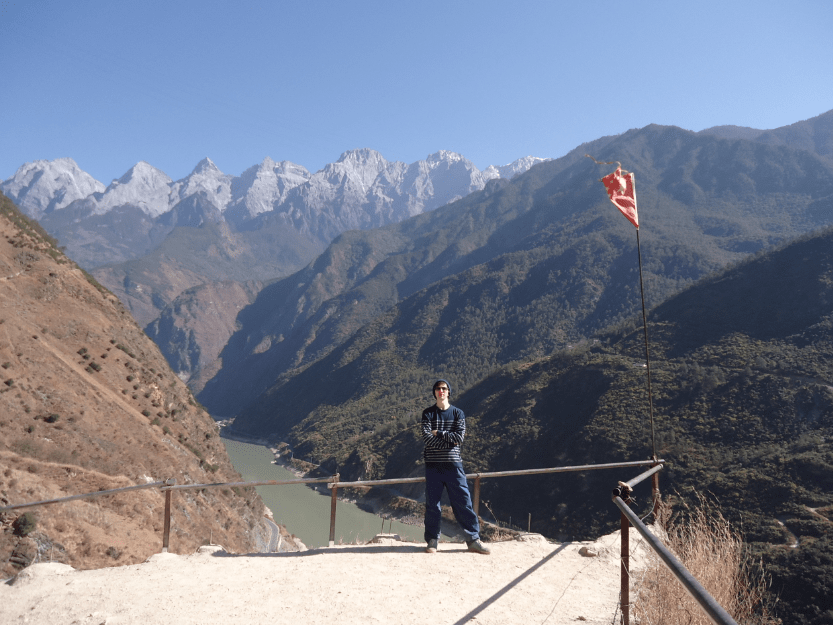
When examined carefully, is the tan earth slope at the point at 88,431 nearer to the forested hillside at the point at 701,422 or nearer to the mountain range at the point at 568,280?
the forested hillside at the point at 701,422

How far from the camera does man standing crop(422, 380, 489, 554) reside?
6.00 meters

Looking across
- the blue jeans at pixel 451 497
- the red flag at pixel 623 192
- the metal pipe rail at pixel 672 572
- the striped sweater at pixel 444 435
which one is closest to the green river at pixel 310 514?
the blue jeans at pixel 451 497

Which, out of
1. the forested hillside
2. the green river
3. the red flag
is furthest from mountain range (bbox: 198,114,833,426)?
the red flag

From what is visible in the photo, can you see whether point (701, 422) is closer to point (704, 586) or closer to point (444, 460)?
point (444, 460)

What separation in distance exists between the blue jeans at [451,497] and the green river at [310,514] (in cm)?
3299

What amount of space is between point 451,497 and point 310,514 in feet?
192

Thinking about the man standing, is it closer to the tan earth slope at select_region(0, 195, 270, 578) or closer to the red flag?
the red flag

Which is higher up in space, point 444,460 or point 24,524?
point 444,460

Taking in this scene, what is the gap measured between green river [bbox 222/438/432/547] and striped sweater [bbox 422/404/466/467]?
110 feet

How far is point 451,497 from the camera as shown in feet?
20.2

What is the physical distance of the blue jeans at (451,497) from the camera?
613 cm

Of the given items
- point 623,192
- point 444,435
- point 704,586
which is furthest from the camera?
point 623,192

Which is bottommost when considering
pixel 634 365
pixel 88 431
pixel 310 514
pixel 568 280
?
pixel 310 514

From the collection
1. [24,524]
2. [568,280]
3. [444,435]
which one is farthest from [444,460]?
[568,280]
